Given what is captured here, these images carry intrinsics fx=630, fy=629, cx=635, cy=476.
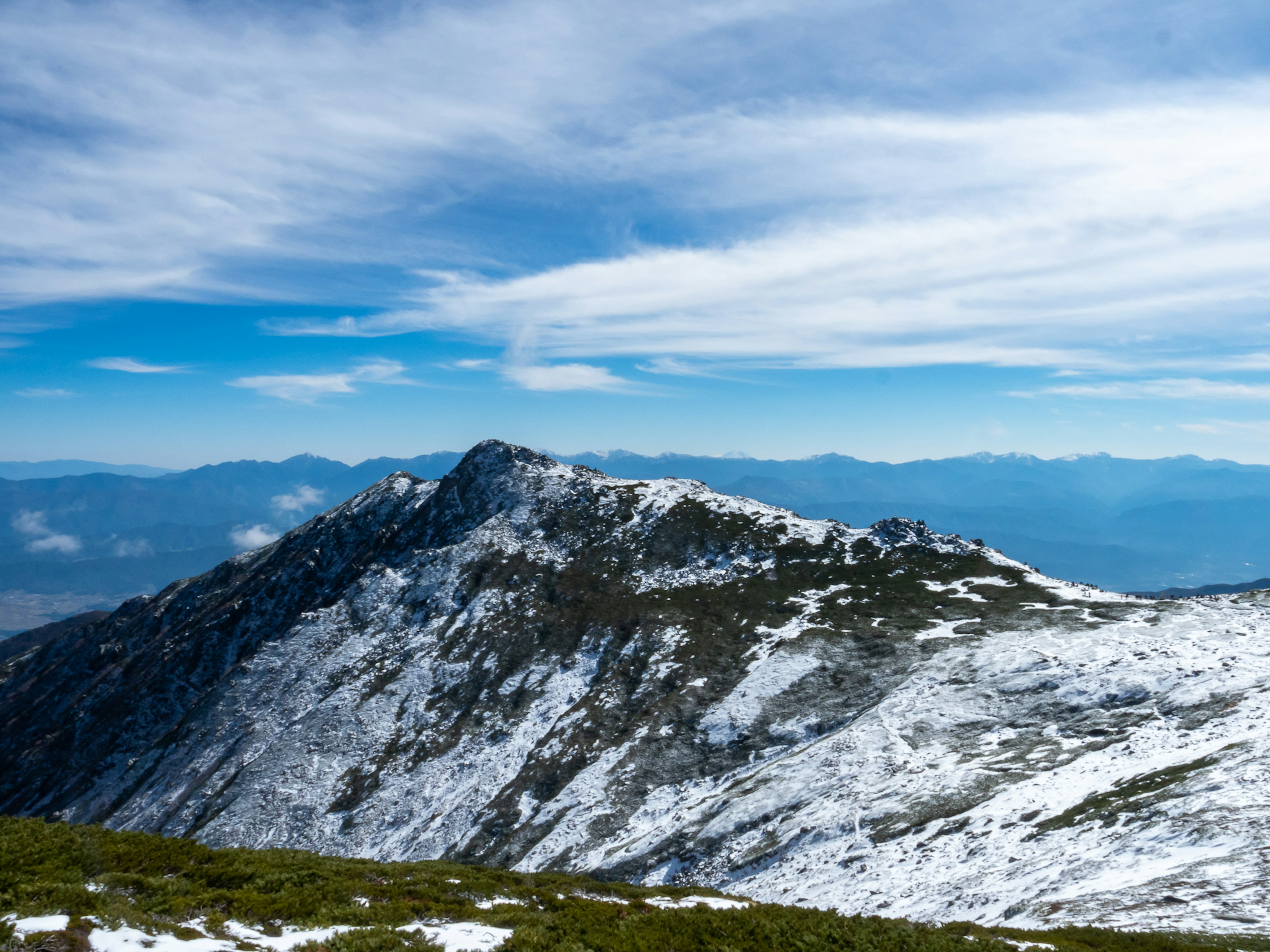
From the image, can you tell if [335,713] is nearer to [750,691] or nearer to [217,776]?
[217,776]

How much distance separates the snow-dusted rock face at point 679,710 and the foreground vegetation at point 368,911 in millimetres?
8785

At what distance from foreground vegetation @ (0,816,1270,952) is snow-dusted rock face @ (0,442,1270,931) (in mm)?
8785

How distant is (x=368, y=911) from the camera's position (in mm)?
17156

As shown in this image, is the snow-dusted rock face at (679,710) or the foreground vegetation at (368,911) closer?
the foreground vegetation at (368,911)

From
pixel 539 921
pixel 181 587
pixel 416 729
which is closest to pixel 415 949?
pixel 539 921

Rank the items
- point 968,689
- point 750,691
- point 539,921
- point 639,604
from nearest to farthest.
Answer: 1. point 539,921
2. point 968,689
3. point 750,691
4. point 639,604

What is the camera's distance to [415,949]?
14.7m

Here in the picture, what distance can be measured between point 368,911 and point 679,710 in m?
56.9

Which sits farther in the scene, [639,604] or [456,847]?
[639,604]

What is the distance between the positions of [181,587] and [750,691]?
471 ft

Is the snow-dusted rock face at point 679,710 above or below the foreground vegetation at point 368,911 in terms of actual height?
below

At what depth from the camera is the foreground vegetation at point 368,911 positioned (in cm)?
1487

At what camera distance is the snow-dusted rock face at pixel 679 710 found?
3194 centimetres

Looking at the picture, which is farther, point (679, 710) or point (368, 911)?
point (679, 710)
